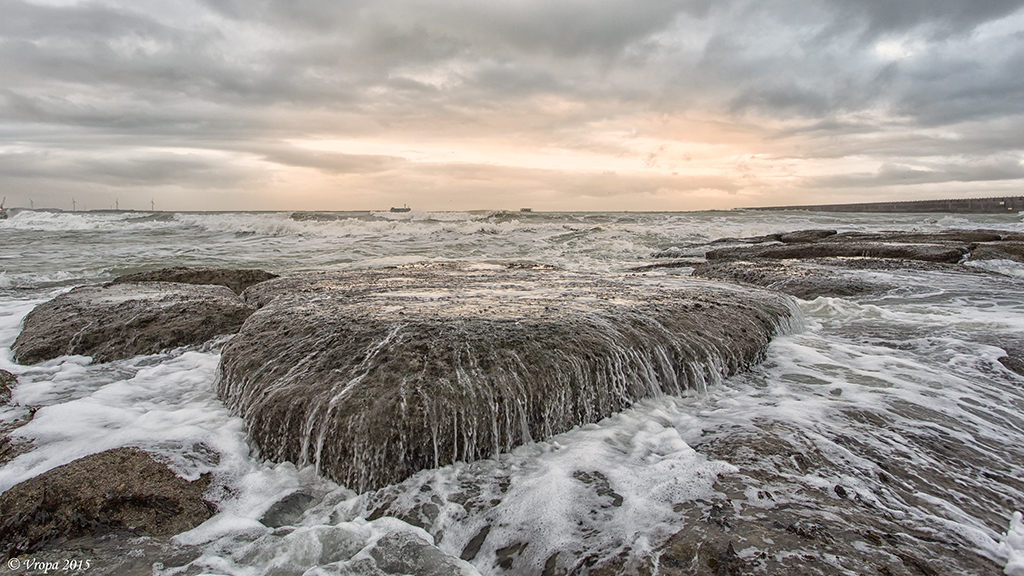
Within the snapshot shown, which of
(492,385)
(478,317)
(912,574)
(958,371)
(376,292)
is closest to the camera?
(912,574)

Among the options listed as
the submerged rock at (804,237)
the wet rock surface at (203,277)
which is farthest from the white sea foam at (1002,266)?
the wet rock surface at (203,277)

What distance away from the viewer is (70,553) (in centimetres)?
203

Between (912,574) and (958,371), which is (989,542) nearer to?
(912,574)

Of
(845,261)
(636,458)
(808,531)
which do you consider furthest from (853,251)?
(808,531)

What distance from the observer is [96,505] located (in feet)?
7.25

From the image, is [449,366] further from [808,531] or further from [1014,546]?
[1014,546]

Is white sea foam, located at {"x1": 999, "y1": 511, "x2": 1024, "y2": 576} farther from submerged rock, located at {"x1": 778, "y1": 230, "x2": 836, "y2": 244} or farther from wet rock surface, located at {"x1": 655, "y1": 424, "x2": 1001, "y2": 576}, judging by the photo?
submerged rock, located at {"x1": 778, "y1": 230, "x2": 836, "y2": 244}

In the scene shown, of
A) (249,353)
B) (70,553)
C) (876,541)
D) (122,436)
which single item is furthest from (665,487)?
(122,436)

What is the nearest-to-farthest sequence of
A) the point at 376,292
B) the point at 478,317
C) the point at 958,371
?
the point at 478,317 < the point at 958,371 < the point at 376,292

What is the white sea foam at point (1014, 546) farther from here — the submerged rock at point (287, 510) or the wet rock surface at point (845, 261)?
the wet rock surface at point (845, 261)

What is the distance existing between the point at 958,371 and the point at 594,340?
2.98 m

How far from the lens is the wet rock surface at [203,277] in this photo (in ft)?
24.3

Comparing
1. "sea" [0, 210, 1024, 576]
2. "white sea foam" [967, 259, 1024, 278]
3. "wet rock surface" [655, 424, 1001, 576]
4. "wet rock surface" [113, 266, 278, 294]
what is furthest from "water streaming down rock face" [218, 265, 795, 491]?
"white sea foam" [967, 259, 1024, 278]

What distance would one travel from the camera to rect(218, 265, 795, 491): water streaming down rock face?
2.67 meters
